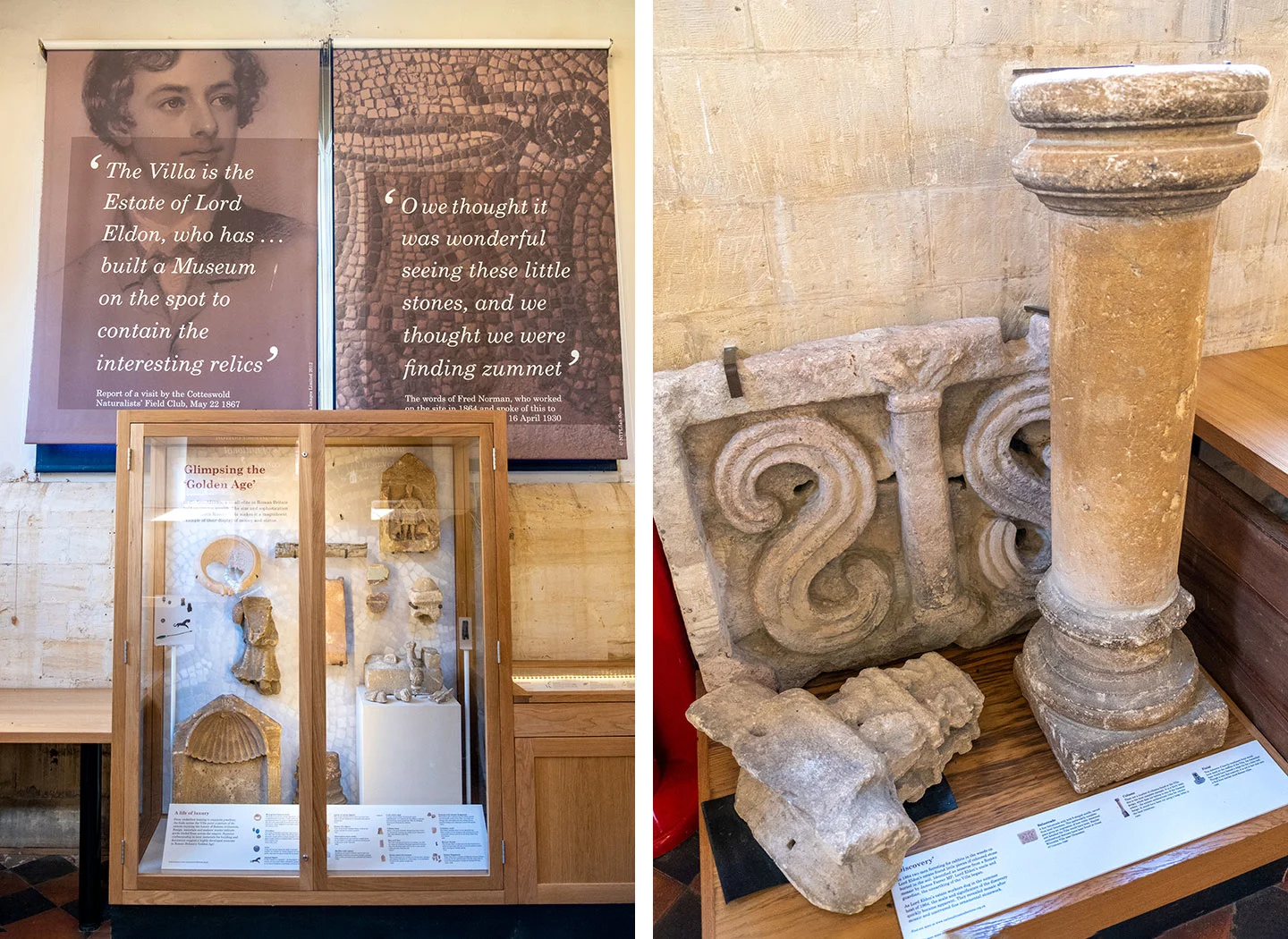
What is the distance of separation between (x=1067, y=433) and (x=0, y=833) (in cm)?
341

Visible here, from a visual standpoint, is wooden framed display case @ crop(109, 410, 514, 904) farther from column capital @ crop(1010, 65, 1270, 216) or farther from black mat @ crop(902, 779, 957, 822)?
column capital @ crop(1010, 65, 1270, 216)

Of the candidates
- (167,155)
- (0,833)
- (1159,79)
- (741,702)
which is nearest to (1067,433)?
(1159,79)

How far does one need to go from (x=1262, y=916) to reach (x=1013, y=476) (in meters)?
1.03

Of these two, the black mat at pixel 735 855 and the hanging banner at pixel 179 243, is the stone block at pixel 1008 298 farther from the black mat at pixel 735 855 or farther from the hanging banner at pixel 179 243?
the hanging banner at pixel 179 243

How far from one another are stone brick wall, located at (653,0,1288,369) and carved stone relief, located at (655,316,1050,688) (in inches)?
3.8

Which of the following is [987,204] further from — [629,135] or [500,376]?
[500,376]

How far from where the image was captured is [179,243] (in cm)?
306

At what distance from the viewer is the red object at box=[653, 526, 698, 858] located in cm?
245

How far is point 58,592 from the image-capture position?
315cm

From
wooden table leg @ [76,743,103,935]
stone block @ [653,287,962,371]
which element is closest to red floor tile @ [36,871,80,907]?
wooden table leg @ [76,743,103,935]

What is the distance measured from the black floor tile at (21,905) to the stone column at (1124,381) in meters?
2.85

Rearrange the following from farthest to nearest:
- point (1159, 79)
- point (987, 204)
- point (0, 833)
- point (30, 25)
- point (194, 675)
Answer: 1. point (0, 833)
2. point (30, 25)
3. point (194, 675)
4. point (987, 204)
5. point (1159, 79)

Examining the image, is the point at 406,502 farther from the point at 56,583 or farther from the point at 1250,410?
the point at 1250,410

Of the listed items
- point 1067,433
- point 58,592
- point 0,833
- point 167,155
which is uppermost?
point 167,155
